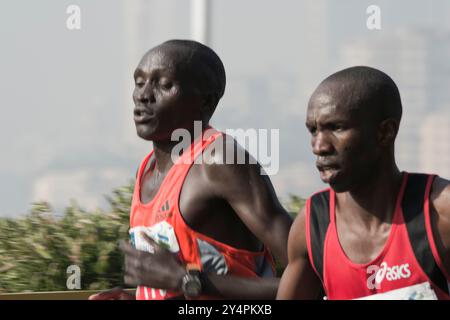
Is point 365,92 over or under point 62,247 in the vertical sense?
over

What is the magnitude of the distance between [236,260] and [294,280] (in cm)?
42

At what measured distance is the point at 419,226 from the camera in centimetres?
389

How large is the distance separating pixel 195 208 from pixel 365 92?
0.90 metres

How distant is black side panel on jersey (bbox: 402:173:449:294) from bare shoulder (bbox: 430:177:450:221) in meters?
0.04

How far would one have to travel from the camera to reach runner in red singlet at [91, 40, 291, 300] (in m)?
4.43

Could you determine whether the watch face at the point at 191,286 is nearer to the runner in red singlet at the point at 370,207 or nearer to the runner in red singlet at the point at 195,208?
the runner in red singlet at the point at 195,208

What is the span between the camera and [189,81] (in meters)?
4.70

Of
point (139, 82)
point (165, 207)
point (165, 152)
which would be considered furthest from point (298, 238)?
point (139, 82)

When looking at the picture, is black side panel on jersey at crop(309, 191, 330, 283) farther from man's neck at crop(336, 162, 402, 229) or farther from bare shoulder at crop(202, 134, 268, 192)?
bare shoulder at crop(202, 134, 268, 192)

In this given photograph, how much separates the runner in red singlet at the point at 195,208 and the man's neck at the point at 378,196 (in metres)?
0.47

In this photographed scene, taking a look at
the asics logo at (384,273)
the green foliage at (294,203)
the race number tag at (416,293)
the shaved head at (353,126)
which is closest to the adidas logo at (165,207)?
the shaved head at (353,126)

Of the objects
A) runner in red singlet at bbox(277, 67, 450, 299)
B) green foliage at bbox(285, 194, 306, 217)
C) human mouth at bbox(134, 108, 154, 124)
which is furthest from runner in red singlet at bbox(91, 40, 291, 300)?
green foliage at bbox(285, 194, 306, 217)

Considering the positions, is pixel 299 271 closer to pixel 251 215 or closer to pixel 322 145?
pixel 251 215
